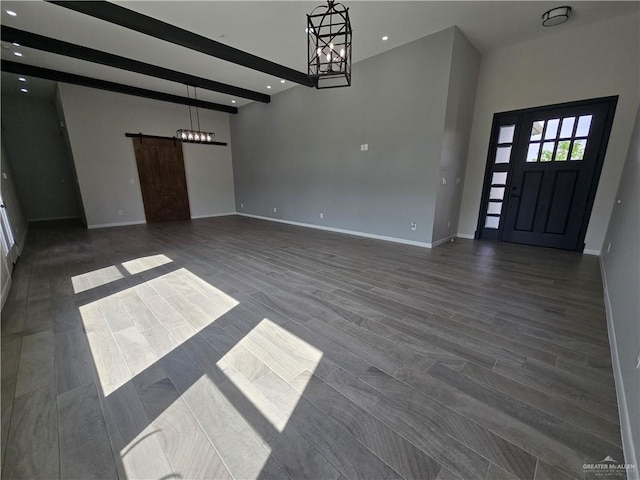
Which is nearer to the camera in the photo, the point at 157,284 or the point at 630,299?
the point at 630,299

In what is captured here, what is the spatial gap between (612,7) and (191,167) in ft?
30.0

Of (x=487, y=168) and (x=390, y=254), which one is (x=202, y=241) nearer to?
(x=390, y=254)

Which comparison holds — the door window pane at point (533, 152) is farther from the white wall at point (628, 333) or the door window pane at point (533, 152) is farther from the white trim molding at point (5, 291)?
the white trim molding at point (5, 291)

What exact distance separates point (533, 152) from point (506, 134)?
56 cm

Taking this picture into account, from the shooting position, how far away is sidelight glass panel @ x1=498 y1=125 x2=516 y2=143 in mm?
4703

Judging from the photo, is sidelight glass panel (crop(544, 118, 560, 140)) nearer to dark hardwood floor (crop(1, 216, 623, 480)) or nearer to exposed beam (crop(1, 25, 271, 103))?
dark hardwood floor (crop(1, 216, 623, 480))

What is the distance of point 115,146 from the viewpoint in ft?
21.5

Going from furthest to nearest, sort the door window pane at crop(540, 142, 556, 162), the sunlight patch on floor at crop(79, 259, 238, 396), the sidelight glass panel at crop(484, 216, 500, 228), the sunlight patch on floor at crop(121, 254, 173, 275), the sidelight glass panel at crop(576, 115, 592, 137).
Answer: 1. the sidelight glass panel at crop(484, 216, 500, 228)
2. the door window pane at crop(540, 142, 556, 162)
3. the sidelight glass panel at crop(576, 115, 592, 137)
4. the sunlight patch on floor at crop(121, 254, 173, 275)
5. the sunlight patch on floor at crop(79, 259, 238, 396)

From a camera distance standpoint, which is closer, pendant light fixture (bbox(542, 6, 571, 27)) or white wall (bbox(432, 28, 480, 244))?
pendant light fixture (bbox(542, 6, 571, 27))

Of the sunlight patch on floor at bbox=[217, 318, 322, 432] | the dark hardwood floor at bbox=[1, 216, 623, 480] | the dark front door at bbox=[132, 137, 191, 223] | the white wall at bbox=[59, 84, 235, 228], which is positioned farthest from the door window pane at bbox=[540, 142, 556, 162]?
the dark front door at bbox=[132, 137, 191, 223]

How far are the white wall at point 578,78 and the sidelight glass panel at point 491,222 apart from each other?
1.27 m

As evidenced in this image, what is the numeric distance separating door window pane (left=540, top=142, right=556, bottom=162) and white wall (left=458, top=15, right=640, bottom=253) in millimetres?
663

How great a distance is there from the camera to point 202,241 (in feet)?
17.0

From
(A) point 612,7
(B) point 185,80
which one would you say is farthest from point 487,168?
(B) point 185,80
